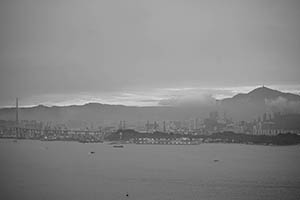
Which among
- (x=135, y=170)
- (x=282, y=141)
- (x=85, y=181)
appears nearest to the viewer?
(x=85, y=181)

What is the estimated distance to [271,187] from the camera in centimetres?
1212

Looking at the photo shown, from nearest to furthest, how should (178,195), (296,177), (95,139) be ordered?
(178,195) → (296,177) → (95,139)

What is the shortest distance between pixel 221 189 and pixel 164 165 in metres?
6.67

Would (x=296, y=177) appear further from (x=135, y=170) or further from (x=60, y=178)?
(x=60, y=178)

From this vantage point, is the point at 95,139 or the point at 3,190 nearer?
the point at 3,190

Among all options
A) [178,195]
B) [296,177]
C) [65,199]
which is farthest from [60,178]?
[296,177]

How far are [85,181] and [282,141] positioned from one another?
80.0ft

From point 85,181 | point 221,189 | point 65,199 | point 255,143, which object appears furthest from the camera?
point 255,143

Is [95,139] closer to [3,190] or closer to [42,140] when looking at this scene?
[42,140]

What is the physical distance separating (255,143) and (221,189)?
25103 mm

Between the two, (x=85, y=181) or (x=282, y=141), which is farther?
(x=282, y=141)

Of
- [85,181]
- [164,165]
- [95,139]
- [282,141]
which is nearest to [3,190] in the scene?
[85,181]

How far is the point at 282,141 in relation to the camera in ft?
110

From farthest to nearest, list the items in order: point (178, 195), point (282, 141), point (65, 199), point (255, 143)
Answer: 1. point (255, 143)
2. point (282, 141)
3. point (178, 195)
4. point (65, 199)
